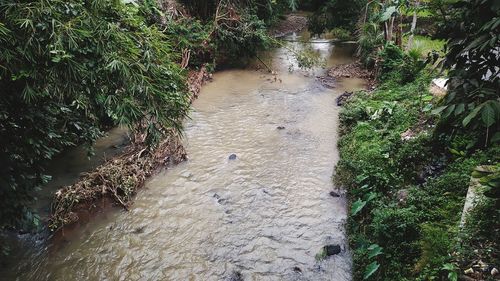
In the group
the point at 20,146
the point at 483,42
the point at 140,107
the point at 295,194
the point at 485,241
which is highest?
the point at 483,42

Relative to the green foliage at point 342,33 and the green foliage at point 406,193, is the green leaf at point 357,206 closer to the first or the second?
the green foliage at point 406,193

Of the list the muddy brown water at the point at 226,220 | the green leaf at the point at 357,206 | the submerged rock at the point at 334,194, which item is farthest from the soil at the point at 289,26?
the green leaf at the point at 357,206

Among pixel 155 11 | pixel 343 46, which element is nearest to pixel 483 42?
pixel 155 11

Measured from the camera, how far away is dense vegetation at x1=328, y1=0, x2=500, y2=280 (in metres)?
2.03

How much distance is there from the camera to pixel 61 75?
3494mm

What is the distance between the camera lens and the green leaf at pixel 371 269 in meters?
4.23

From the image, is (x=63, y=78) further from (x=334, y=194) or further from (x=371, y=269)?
(x=334, y=194)

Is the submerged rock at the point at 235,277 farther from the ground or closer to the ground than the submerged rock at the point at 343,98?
closer to the ground

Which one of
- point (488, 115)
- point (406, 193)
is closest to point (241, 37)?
point (406, 193)

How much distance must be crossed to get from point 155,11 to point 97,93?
22.6ft

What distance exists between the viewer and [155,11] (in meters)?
10.1

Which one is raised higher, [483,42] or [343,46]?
[483,42]

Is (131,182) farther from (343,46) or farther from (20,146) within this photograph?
(343,46)

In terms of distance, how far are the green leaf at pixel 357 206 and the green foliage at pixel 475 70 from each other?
10.8 ft
